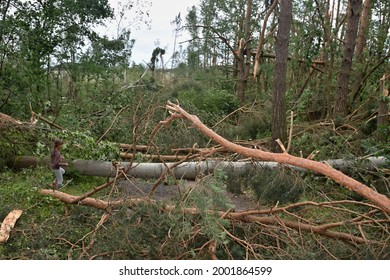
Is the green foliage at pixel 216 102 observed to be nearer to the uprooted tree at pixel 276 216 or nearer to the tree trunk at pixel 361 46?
the tree trunk at pixel 361 46

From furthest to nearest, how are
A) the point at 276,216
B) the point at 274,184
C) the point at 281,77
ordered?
the point at 281,77, the point at 274,184, the point at 276,216

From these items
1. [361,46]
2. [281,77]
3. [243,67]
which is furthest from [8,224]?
[243,67]

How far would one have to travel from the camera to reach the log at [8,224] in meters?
4.31

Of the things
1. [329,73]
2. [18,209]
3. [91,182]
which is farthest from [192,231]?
[329,73]

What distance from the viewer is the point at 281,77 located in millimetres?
7715

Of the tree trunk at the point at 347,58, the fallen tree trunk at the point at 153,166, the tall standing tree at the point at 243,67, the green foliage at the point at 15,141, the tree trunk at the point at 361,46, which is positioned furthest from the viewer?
the tall standing tree at the point at 243,67

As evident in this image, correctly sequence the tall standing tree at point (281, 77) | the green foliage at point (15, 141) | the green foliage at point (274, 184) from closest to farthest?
the green foliage at point (274, 184)
the green foliage at point (15, 141)
the tall standing tree at point (281, 77)

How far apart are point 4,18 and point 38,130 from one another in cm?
535

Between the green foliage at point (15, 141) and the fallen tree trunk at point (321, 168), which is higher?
the fallen tree trunk at point (321, 168)

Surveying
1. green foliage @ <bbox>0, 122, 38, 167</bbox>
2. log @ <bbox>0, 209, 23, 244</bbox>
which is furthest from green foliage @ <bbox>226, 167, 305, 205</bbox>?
green foliage @ <bbox>0, 122, 38, 167</bbox>

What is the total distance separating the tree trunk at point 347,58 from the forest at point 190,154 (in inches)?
1.2

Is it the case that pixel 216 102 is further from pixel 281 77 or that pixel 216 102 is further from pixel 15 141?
pixel 15 141

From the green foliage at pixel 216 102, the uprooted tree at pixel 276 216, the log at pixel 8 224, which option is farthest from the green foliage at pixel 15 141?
the green foliage at pixel 216 102

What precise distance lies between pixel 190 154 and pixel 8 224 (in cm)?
208
